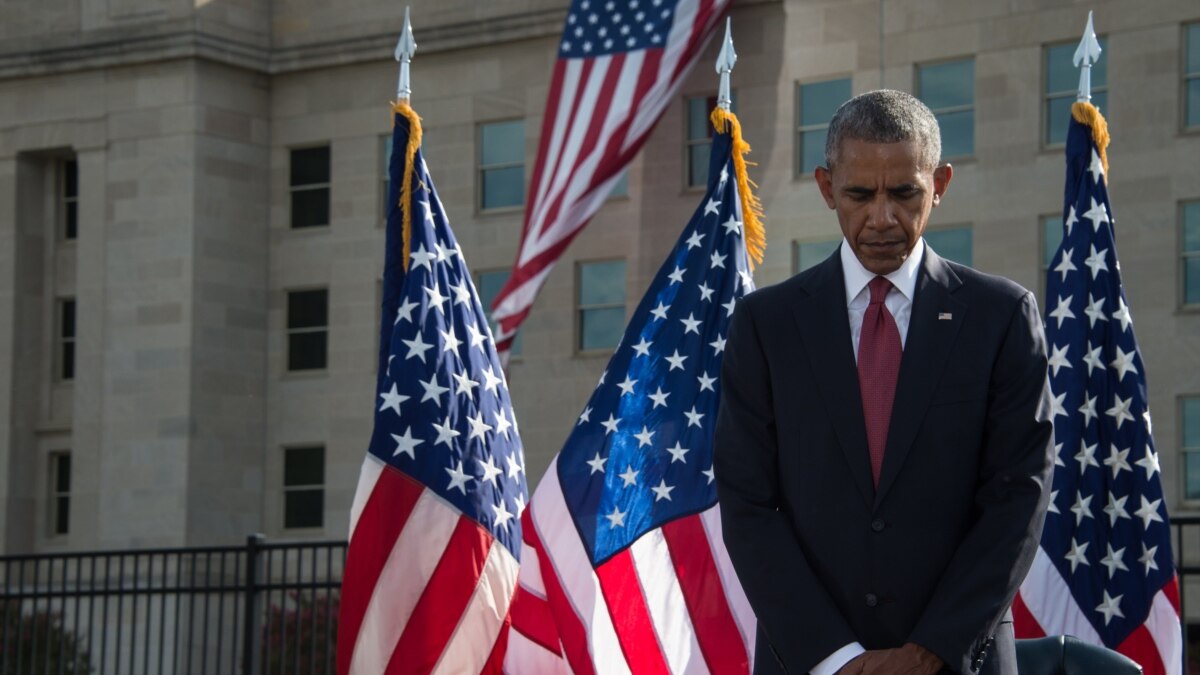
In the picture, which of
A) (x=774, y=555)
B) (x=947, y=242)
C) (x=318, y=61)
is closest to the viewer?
(x=774, y=555)

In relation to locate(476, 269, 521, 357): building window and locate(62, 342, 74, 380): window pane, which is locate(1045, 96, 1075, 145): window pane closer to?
locate(476, 269, 521, 357): building window

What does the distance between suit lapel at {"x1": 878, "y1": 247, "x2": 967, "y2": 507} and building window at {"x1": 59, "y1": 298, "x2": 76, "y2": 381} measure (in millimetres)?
39502

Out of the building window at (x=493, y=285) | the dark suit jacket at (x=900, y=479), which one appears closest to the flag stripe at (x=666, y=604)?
the dark suit jacket at (x=900, y=479)

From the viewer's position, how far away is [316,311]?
42188 millimetres

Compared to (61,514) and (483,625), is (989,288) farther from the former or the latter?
(61,514)

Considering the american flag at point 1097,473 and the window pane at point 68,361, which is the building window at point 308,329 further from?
the american flag at point 1097,473

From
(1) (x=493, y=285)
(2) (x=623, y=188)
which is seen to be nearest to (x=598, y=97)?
(2) (x=623, y=188)

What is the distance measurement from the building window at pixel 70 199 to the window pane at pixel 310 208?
441cm

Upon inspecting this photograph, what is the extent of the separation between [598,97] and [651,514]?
23.7 m

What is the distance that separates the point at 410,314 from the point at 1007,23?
2420cm

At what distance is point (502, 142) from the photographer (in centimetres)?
3962

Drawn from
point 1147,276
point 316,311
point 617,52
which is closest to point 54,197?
point 316,311

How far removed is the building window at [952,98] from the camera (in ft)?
114

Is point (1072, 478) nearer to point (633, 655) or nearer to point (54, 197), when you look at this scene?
point (633, 655)
